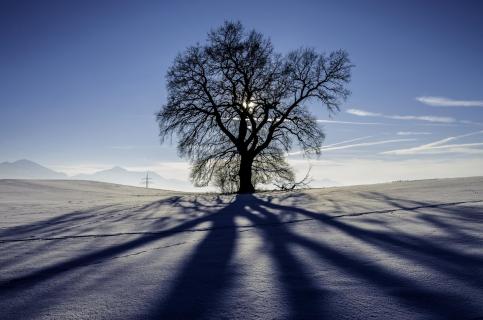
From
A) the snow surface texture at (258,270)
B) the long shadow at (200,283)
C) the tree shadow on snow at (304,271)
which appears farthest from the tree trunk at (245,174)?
the long shadow at (200,283)

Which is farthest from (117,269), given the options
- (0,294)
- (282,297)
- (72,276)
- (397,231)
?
(397,231)

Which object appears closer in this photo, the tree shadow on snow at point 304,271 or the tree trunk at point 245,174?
the tree shadow on snow at point 304,271

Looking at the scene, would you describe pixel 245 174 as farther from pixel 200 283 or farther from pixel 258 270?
pixel 200 283

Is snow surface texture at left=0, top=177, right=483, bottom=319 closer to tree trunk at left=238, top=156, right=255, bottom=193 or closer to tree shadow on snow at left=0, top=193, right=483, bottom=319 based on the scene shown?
tree shadow on snow at left=0, top=193, right=483, bottom=319

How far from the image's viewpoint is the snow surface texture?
5.68 feet

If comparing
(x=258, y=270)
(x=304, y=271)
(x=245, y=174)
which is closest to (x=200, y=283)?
(x=258, y=270)

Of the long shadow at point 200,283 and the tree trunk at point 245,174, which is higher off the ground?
the tree trunk at point 245,174

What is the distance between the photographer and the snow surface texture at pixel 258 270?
1731mm

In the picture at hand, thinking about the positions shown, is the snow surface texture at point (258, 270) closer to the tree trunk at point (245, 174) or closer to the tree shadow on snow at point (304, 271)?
the tree shadow on snow at point (304, 271)

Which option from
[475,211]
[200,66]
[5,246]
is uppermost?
[200,66]

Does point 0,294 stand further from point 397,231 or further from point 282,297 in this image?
point 397,231

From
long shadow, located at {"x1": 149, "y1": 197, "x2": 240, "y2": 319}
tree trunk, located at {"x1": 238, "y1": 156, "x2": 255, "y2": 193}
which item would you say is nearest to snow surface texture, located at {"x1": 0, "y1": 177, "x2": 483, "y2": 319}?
long shadow, located at {"x1": 149, "y1": 197, "x2": 240, "y2": 319}

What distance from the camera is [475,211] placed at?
4406mm

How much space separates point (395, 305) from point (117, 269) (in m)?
2.01
